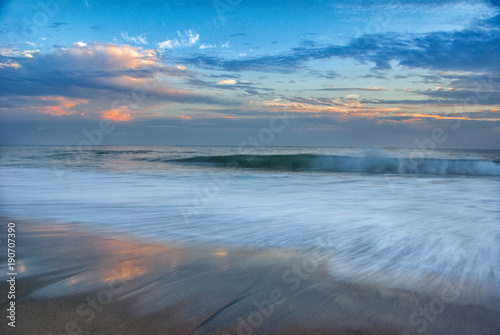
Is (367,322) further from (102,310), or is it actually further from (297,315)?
(102,310)

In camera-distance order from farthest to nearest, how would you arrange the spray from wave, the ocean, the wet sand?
the spray from wave, the ocean, the wet sand

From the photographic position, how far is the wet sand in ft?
6.13

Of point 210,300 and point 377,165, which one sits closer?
point 210,300

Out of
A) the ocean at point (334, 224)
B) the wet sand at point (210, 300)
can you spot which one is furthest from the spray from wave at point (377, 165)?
the wet sand at point (210, 300)

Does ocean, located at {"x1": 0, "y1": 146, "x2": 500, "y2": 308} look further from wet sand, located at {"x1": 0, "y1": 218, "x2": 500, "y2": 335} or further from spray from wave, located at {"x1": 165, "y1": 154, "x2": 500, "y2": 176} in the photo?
spray from wave, located at {"x1": 165, "y1": 154, "x2": 500, "y2": 176}

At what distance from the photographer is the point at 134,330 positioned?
1.81 m

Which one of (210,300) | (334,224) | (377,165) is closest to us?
(210,300)

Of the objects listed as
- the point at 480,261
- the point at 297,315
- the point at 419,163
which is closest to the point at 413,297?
the point at 297,315

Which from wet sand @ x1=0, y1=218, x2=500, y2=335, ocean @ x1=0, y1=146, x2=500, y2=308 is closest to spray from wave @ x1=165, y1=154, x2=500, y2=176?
ocean @ x1=0, y1=146, x2=500, y2=308

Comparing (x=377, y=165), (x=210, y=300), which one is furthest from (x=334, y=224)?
(x=377, y=165)

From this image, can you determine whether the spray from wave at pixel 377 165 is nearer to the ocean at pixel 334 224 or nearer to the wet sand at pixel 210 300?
the ocean at pixel 334 224

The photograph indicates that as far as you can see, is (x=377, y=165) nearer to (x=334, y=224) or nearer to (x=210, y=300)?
(x=334, y=224)

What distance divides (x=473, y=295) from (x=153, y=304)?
216cm

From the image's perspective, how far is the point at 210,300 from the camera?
215 cm
